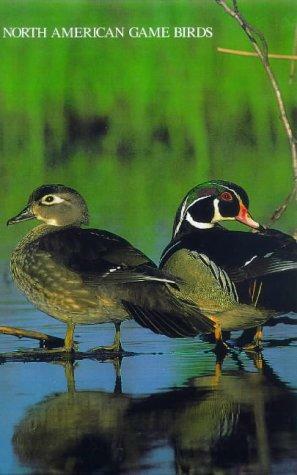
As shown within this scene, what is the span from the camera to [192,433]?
516 cm

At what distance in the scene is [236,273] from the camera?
7133 millimetres

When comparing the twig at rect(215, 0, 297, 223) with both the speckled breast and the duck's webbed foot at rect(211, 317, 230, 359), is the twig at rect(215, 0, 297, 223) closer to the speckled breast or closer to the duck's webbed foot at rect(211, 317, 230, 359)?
the duck's webbed foot at rect(211, 317, 230, 359)

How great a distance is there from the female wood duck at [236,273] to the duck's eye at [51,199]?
2.40ft

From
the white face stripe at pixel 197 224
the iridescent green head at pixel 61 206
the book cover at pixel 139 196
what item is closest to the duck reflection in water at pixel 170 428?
the book cover at pixel 139 196

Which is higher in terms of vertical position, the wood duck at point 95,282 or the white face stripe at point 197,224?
the white face stripe at point 197,224

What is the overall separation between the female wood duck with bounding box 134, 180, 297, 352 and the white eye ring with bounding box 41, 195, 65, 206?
729mm

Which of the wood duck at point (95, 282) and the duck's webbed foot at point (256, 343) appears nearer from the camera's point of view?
the wood duck at point (95, 282)

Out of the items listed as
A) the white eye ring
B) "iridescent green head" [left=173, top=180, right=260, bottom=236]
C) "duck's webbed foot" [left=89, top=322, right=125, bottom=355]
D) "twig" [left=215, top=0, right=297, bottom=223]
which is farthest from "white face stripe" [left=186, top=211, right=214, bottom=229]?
"duck's webbed foot" [left=89, top=322, right=125, bottom=355]

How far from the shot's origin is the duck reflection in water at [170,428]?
4746 mm

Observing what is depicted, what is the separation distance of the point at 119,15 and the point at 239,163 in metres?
6.84

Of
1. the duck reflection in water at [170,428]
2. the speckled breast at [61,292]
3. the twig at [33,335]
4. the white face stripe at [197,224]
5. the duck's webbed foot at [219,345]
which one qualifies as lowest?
the duck reflection in water at [170,428]

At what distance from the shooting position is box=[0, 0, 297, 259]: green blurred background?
39.9 feet

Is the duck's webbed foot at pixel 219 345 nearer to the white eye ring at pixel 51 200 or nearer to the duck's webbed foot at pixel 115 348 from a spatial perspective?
Answer: the duck's webbed foot at pixel 115 348


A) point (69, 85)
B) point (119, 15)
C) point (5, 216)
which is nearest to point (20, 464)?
point (119, 15)
